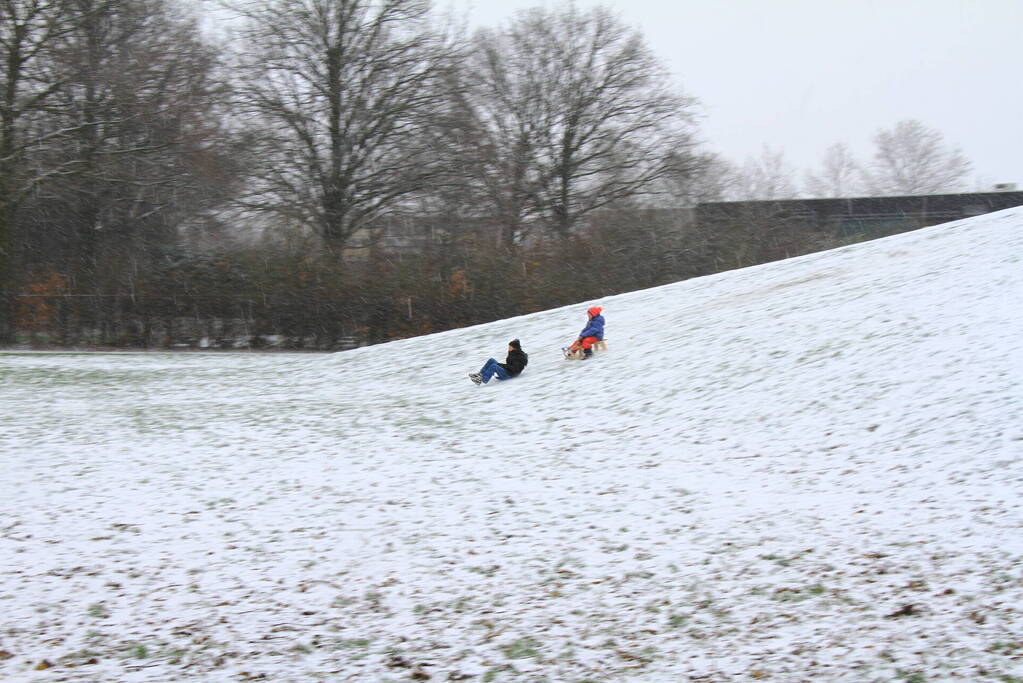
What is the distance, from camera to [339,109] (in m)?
34.7

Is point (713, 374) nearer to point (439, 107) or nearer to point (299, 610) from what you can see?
point (299, 610)

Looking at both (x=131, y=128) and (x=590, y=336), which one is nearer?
(x=590, y=336)

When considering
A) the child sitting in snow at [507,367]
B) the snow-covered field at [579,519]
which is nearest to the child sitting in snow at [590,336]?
the child sitting in snow at [507,367]

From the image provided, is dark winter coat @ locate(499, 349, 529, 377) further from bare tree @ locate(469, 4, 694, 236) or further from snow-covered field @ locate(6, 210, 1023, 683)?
bare tree @ locate(469, 4, 694, 236)

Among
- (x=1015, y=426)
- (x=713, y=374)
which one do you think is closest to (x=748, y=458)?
(x=1015, y=426)

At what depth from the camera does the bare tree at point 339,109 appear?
3397cm

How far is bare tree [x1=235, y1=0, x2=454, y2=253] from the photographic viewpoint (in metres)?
34.0

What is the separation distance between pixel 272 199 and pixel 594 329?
2068 centimetres

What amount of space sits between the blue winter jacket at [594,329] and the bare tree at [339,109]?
61.5ft

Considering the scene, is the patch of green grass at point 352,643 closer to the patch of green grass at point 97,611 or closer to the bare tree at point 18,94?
the patch of green grass at point 97,611

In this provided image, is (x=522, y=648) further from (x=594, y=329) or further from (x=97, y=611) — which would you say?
(x=594, y=329)

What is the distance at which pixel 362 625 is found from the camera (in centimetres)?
652

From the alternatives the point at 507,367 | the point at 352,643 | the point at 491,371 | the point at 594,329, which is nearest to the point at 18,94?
the point at 491,371

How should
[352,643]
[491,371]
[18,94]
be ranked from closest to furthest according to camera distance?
[352,643] → [491,371] → [18,94]
